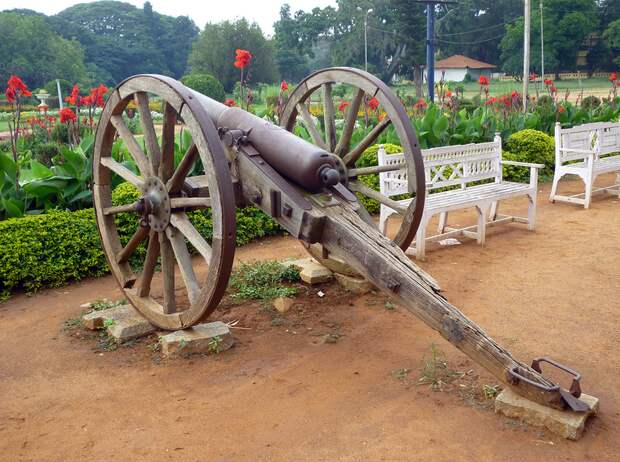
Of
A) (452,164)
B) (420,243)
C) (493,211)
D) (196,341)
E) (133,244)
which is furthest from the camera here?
(493,211)

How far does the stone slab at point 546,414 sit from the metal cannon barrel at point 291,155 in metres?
1.43

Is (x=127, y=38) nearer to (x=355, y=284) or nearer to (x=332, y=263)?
(x=332, y=263)

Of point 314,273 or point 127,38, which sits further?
point 127,38

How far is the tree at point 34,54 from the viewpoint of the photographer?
42.8m

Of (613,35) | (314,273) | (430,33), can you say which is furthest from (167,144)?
(613,35)

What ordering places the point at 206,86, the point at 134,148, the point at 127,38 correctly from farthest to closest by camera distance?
the point at 127,38 → the point at 206,86 → the point at 134,148

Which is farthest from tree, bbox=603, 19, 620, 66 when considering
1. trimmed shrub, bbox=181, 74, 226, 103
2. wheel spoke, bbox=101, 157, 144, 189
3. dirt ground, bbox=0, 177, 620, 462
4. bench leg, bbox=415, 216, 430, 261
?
wheel spoke, bbox=101, 157, 144, 189

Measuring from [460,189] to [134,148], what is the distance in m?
3.64

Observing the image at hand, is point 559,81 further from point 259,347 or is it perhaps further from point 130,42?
point 259,347

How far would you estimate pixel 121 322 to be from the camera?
4.11 meters

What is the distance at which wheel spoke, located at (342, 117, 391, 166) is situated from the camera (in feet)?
14.5

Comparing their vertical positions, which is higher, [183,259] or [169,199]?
[169,199]

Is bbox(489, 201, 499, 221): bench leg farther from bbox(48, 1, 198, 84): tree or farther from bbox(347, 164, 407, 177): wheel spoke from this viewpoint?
bbox(48, 1, 198, 84): tree

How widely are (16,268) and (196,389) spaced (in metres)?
2.26
